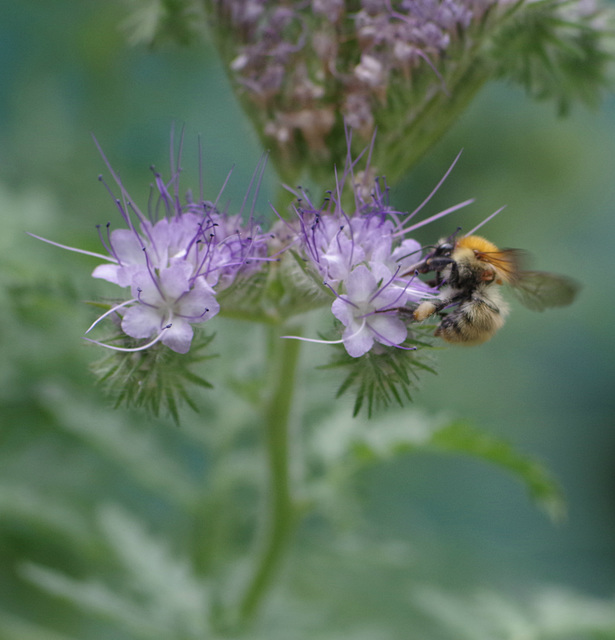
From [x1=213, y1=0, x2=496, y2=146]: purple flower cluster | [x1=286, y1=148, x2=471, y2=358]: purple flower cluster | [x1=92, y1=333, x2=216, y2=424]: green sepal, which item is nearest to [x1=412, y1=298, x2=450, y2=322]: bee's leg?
[x1=286, y1=148, x2=471, y2=358]: purple flower cluster

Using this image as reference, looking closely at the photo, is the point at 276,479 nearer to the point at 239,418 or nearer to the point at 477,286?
the point at 239,418

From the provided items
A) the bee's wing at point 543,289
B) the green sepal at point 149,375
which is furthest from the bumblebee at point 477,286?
the green sepal at point 149,375

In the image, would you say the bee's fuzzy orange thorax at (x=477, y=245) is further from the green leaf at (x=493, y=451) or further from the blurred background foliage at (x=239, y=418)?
the green leaf at (x=493, y=451)

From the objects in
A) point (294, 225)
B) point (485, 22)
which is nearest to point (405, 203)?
point (485, 22)

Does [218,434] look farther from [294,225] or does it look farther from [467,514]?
[467,514]

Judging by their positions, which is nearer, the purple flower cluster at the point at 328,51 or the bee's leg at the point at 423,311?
the bee's leg at the point at 423,311

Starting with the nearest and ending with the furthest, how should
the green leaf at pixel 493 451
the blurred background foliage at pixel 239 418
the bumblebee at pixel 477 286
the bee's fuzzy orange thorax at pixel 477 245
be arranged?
the bumblebee at pixel 477 286, the bee's fuzzy orange thorax at pixel 477 245, the green leaf at pixel 493 451, the blurred background foliage at pixel 239 418

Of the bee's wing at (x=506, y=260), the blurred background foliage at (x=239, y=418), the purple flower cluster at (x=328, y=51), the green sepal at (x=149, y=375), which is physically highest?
the purple flower cluster at (x=328, y=51)

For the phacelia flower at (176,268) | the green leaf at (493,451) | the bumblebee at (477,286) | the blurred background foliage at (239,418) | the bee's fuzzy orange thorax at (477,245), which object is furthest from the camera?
the blurred background foliage at (239,418)
